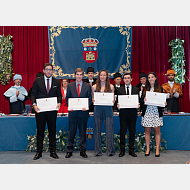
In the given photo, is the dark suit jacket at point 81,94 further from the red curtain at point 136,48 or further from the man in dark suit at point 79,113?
the red curtain at point 136,48

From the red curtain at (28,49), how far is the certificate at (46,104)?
154 inches

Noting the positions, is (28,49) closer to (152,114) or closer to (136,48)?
(136,48)

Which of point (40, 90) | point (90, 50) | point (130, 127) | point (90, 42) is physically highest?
point (90, 42)

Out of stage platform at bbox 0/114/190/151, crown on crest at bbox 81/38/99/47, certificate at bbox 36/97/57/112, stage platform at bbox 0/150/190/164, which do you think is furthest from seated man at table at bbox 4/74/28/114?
crown on crest at bbox 81/38/99/47

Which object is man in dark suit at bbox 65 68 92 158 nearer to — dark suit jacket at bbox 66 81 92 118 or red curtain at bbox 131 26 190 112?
dark suit jacket at bbox 66 81 92 118

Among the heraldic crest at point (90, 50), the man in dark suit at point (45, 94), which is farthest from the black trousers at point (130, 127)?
the heraldic crest at point (90, 50)

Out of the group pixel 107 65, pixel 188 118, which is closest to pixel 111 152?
pixel 188 118

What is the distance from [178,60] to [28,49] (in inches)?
215

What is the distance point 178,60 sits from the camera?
268 inches

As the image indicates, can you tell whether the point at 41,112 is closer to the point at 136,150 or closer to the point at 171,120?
the point at 136,150

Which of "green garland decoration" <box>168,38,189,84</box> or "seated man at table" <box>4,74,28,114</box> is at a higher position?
"green garland decoration" <box>168,38,189,84</box>

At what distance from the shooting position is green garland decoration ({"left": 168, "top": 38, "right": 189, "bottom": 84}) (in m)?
6.78

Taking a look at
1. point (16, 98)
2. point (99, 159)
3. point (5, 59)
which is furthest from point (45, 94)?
point (5, 59)

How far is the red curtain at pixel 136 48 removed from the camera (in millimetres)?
7246
